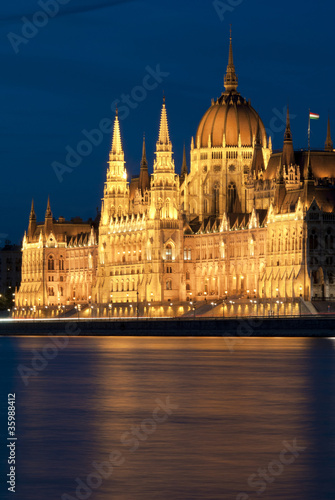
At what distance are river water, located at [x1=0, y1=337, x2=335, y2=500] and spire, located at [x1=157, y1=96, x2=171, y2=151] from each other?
96.7 metres

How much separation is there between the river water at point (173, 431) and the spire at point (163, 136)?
317ft

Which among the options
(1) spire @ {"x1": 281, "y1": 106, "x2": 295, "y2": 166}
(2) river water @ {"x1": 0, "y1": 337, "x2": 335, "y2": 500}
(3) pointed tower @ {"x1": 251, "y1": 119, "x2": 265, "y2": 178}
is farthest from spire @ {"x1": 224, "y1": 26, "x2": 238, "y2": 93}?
(2) river water @ {"x1": 0, "y1": 337, "x2": 335, "y2": 500}

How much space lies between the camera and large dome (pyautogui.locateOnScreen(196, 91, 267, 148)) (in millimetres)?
178250

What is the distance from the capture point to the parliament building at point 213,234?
145 metres

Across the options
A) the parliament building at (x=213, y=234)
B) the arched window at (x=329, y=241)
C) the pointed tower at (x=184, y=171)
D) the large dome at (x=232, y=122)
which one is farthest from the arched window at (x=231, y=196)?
the arched window at (x=329, y=241)

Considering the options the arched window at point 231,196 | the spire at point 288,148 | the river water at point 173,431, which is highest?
the spire at point 288,148

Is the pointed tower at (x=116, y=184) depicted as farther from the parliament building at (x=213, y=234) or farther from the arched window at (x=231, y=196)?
the arched window at (x=231, y=196)

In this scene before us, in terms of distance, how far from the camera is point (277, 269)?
14875cm

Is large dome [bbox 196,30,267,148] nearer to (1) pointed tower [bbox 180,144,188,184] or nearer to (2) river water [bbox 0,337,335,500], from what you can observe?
(1) pointed tower [bbox 180,144,188,184]

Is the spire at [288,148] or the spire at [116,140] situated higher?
the spire at [116,140]

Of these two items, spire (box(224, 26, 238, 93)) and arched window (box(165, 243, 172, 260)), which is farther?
spire (box(224, 26, 238, 93))

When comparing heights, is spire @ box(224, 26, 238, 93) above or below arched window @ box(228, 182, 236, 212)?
above

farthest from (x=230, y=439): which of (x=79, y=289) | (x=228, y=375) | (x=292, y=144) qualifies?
(x=79, y=289)

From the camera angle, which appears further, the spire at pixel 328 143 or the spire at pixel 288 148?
the spire at pixel 328 143
